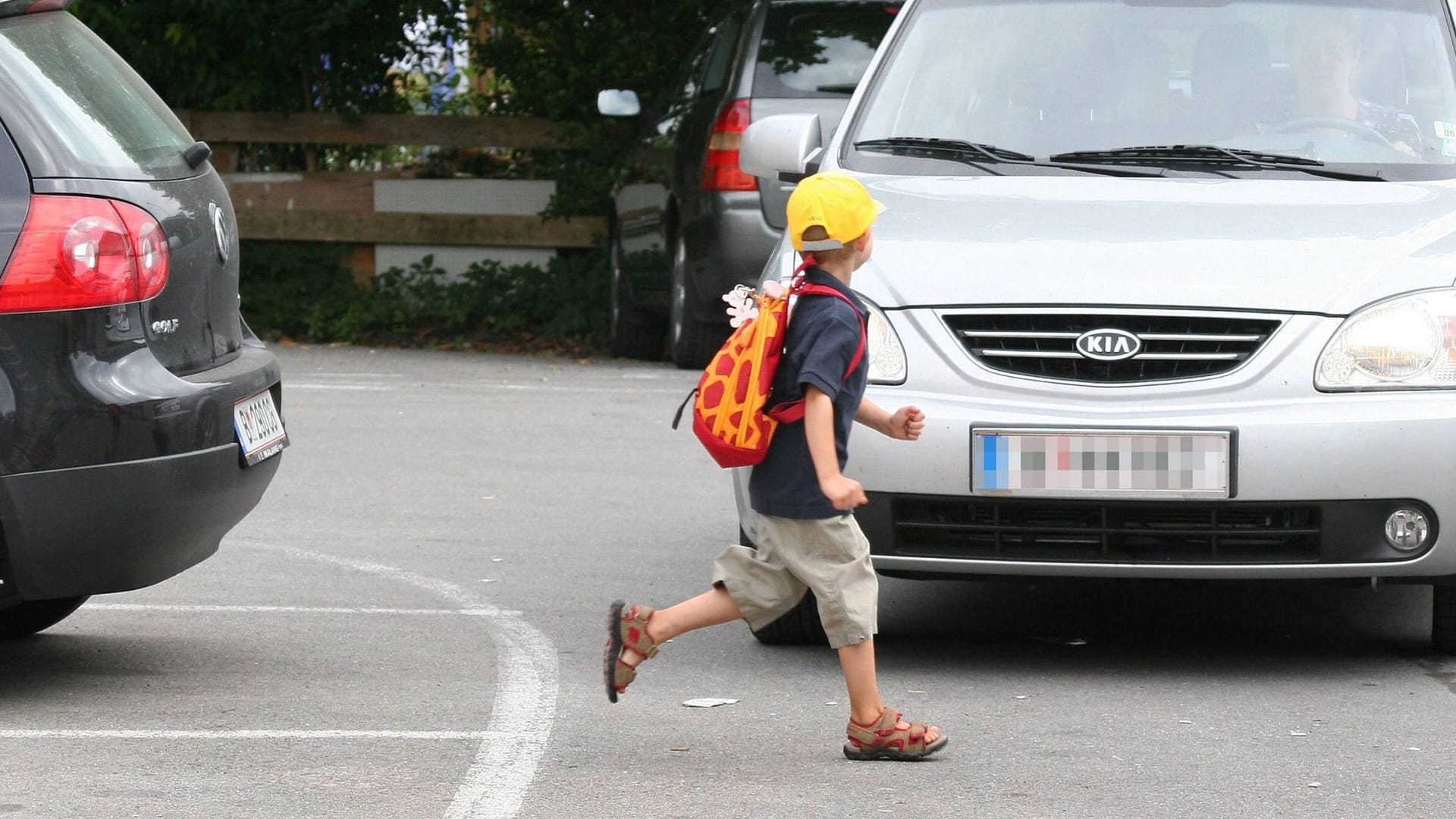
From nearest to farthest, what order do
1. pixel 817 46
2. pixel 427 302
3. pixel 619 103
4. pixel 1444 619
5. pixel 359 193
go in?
pixel 1444 619 < pixel 817 46 < pixel 619 103 < pixel 427 302 < pixel 359 193

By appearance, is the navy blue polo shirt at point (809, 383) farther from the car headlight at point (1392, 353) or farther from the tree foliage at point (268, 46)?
the tree foliage at point (268, 46)

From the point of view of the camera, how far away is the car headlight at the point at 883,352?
5.33m

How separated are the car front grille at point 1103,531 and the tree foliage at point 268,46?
949cm

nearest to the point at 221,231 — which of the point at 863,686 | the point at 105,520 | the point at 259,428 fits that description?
the point at 259,428

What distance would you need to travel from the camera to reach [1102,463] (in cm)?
516

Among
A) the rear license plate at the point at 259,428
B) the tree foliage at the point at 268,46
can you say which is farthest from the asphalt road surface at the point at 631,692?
the tree foliage at the point at 268,46

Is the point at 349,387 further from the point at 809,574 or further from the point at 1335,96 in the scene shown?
the point at 809,574

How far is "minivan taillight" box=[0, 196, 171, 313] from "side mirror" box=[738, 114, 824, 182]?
6.89 ft

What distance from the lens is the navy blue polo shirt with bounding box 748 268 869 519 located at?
4.54 m

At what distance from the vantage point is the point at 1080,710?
5105mm

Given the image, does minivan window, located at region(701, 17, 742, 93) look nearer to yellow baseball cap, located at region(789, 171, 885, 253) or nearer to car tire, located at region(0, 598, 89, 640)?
car tire, located at region(0, 598, 89, 640)

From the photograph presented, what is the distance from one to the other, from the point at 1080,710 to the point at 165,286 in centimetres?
226

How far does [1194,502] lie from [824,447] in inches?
43.0

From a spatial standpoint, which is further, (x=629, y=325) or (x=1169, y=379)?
(x=629, y=325)
